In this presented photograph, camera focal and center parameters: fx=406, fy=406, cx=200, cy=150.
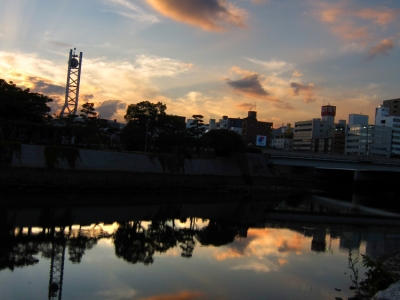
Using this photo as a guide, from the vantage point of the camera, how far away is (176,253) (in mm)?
16672

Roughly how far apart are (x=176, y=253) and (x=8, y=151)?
19.3m

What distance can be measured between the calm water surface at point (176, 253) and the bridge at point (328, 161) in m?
19.9

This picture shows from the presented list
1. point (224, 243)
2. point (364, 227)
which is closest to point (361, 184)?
point (364, 227)

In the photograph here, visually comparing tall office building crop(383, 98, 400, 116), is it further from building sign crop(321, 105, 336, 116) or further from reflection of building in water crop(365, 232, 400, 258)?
reflection of building in water crop(365, 232, 400, 258)

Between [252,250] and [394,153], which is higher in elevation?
[394,153]

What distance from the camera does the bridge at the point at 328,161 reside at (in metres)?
48.0

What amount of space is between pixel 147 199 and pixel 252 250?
15571 millimetres

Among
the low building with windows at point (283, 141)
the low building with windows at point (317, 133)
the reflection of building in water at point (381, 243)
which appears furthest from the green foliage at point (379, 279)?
the low building with windows at point (283, 141)

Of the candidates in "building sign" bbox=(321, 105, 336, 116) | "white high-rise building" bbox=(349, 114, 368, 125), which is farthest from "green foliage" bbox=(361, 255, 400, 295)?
"building sign" bbox=(321, 105, 336, 116)

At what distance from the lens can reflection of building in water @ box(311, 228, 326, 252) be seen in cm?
1916

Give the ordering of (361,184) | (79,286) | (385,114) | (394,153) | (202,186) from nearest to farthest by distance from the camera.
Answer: (79,286) → (202,186) → (361,184) → (394,153) → (385,114)

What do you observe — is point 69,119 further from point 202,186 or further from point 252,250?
point 252,250

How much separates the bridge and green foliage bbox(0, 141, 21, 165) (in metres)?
28.6

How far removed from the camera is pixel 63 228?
1955cm
